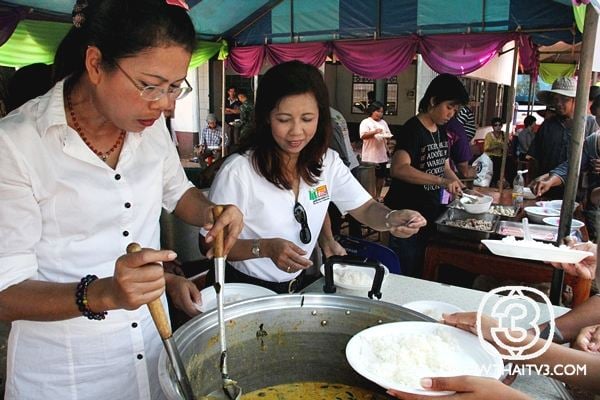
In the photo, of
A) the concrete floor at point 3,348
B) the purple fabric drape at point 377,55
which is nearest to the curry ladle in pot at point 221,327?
the concrete floor at point 3,348

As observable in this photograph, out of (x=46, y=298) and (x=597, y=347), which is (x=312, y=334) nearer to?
(x=46, y=298)

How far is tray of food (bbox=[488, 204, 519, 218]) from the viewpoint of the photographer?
10.5 feet

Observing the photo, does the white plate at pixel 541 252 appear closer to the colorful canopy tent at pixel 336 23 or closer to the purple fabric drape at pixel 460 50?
the colorful canopy tent at pixel 336 23

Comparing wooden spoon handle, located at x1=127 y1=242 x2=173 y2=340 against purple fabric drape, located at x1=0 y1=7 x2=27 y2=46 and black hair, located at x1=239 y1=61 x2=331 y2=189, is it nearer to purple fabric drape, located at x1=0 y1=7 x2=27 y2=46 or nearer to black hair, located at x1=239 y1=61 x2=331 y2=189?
black hair, located at x1=239 y1=61 x2=331 y2=189

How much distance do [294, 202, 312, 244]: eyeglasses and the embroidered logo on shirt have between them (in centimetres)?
7

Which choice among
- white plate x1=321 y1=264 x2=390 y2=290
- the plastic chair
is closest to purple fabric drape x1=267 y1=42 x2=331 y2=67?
the plastic chair

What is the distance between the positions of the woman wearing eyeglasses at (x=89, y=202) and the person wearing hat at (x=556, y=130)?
3970 millimetres

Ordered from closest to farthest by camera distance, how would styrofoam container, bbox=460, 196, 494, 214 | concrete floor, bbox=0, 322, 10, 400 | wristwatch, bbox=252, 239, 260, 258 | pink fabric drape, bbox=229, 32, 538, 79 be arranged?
wristwatch, bbox=252, 239, 260, 258 → concrete floor, bbox=0, 322, 10, 400 → styrofoam container, bbox=460, 196, 494, 214 → pink fabric drape, bbox=229, 32, 538, 79

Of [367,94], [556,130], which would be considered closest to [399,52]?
[556,130]

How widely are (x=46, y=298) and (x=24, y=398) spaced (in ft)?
1.32

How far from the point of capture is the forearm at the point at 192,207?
134 cm

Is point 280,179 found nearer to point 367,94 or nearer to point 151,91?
point 151,91

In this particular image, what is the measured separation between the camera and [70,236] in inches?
41.0

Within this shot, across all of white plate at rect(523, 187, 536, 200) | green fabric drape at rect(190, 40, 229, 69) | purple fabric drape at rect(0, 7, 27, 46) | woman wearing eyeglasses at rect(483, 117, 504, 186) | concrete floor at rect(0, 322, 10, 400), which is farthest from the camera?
woman wearing eyeglasses at rect(483, 117, 504, 186)
